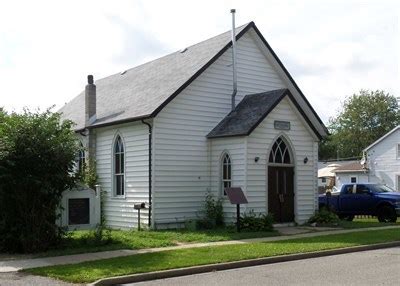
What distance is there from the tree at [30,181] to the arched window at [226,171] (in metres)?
6.94

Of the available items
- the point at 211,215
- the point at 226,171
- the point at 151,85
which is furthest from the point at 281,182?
the point at 151,85

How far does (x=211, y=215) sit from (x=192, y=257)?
6984 mm

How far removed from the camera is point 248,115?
20.2m

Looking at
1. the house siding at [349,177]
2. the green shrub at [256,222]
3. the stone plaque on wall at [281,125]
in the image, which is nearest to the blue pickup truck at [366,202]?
the stone plaque on wall at [281,125]

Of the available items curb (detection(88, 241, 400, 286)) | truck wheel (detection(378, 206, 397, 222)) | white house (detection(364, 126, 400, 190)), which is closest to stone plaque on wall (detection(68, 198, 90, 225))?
curb (detection(88, 241, 400, 286))

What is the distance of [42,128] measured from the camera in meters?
14.4

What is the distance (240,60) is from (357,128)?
65793 mm

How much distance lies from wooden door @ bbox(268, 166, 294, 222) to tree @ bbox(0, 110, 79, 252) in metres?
8.29

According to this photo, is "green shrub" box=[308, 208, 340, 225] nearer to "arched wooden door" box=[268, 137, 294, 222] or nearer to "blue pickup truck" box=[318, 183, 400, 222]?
"arched wooden door" box=[268, 137, 294, 222]

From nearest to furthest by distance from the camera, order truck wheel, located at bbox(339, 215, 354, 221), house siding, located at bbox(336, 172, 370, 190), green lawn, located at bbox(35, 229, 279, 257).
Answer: green lawn, located at bbox(35, 229, 279, 257)
truck wheel, located at bbox(339, 215, 354, 221)
house siding, located at bbox(336, 172, 370, 190)

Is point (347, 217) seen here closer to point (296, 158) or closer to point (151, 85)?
point (296, 158)

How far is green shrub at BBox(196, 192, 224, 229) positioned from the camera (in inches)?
756

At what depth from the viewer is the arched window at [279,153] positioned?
20391 millimetres

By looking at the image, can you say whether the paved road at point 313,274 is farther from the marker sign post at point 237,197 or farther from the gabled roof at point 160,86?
the gabled roof at point 160,86
